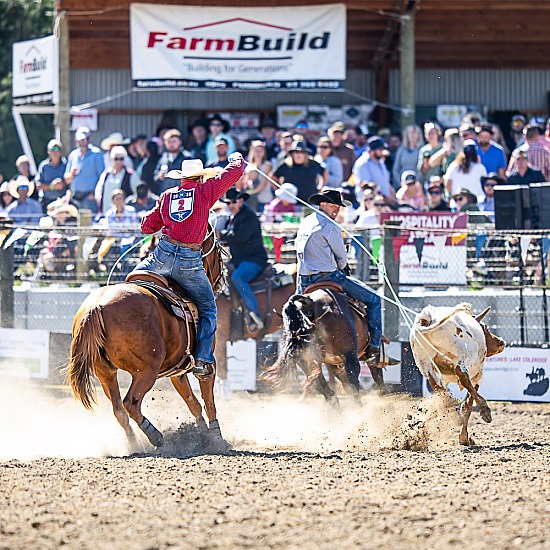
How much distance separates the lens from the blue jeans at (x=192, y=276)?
27.4 feet

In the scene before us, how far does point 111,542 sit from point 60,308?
355 inches

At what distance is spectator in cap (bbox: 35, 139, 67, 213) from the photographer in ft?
55.4

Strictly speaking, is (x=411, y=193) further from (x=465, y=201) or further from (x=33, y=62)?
(x=33, y=62)

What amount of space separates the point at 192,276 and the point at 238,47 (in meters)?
9.78

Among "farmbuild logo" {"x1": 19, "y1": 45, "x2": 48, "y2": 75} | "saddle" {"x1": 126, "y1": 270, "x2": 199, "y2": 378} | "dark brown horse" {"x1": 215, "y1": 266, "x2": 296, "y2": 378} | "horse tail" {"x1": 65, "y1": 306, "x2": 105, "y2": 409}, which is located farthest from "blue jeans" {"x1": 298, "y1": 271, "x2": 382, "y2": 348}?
"farmbuild logo" {"x1": 19, "y1": 45, "x2": 48, "y2": 75}

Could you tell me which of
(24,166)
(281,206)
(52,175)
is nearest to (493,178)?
(281,206)

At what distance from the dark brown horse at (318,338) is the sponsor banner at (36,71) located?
30.3 ft

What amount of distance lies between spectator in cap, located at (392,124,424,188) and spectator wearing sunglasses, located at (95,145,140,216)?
167 inches

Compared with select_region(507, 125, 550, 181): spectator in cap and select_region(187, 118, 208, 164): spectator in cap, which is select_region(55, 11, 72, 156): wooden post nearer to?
select_region(187, 118, 208, 164): spectator in cap

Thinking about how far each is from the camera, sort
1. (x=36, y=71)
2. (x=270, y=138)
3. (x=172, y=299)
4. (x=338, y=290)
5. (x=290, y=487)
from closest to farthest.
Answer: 1. (x=290, y=487)
2. (x=172, y=299)
3. (x=338, y=290)
4. (x=36, y=71)
5. (x=270, y=138)

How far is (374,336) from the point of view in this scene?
33.7ft

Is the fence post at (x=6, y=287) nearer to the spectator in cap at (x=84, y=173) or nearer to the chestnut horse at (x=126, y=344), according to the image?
the spectator in cap at (x=84, y=173)

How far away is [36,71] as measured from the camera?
1800 cm

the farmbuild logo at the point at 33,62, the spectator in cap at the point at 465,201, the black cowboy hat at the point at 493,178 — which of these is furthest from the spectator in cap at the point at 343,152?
the farmbuild logo at the point at 33,62
